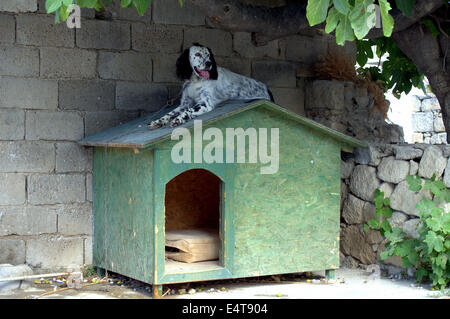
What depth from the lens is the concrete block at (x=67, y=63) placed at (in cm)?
638

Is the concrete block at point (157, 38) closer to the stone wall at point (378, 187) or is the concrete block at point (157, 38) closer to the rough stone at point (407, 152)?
the stone wall at point (378, 187)

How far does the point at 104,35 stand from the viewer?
6.62 m

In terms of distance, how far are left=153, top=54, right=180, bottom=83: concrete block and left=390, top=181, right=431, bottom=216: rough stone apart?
7.96ft

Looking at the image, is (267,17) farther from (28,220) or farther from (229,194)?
(28,220)

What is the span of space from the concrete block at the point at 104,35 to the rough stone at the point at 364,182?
8.48 feet

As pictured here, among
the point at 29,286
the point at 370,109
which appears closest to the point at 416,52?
the point at 370,109

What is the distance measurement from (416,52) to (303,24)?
4.07 ft

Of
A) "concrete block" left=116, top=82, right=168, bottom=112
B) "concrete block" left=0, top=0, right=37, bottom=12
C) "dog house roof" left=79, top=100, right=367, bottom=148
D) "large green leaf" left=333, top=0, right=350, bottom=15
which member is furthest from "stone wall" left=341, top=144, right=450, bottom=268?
"concrete block" left=0, top=0, right=37, bottom=12

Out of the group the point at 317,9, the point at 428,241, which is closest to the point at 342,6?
the point at 317,9

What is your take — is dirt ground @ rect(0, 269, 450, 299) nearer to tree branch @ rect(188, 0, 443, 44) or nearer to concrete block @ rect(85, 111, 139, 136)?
concrete block @ rect(85, 111, 139, 136)

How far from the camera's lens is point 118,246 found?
19.6ft

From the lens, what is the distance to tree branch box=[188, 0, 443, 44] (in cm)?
602

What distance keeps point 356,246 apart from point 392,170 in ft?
2.93

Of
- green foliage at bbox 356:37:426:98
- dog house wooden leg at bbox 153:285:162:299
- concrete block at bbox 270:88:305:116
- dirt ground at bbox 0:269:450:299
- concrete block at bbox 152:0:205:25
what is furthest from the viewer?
green foliage at bbox 356:37:426:98
